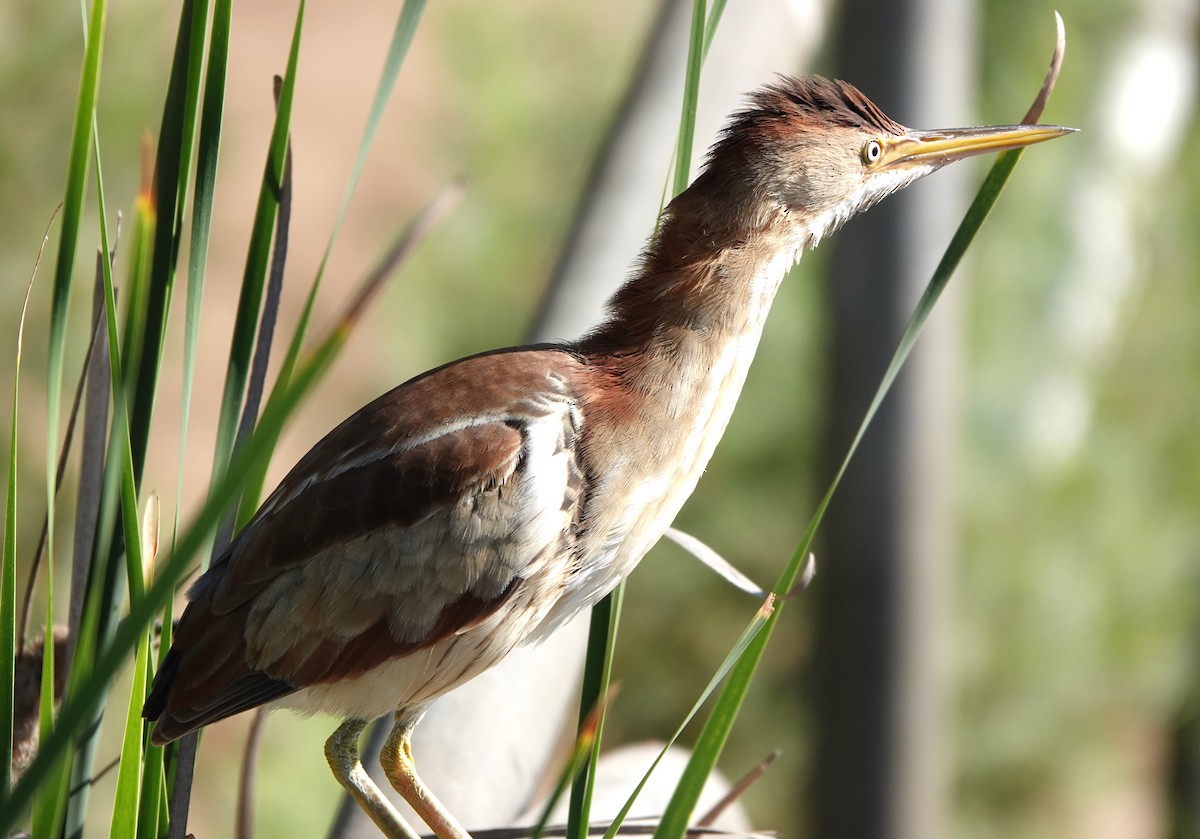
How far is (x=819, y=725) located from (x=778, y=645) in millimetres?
1726

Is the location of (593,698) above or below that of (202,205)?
below

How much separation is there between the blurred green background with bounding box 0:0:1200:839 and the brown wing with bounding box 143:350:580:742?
234cm

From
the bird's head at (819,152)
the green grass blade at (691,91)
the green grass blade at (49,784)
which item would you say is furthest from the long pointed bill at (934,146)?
the green grass blade at (49,784)

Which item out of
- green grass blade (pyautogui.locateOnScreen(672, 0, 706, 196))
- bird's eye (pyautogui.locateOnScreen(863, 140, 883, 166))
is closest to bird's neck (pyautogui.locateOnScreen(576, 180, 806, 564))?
bird's eye (pyautogui.locateOnScreen(863, 140, 883, 166))

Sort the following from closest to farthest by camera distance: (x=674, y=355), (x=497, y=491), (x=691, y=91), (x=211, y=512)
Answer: (x=211, y=512)
(x=691, y=91)
(x=497, y=491)
(x=674, y=355)

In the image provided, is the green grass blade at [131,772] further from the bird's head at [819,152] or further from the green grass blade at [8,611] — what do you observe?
the bird's head at [819,152]

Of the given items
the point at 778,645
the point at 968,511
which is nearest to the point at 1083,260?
the point at 968,511

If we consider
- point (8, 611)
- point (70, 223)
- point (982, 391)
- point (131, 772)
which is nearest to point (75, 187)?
point (70, 223)

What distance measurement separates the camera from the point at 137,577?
3.19 feet

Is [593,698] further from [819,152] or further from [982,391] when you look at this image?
[982,391]

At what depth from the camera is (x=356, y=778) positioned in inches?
54.9

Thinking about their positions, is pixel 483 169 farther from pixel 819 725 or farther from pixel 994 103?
pixel 819 725

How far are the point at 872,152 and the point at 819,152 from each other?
67 millimetres

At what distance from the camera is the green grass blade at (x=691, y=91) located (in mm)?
997
